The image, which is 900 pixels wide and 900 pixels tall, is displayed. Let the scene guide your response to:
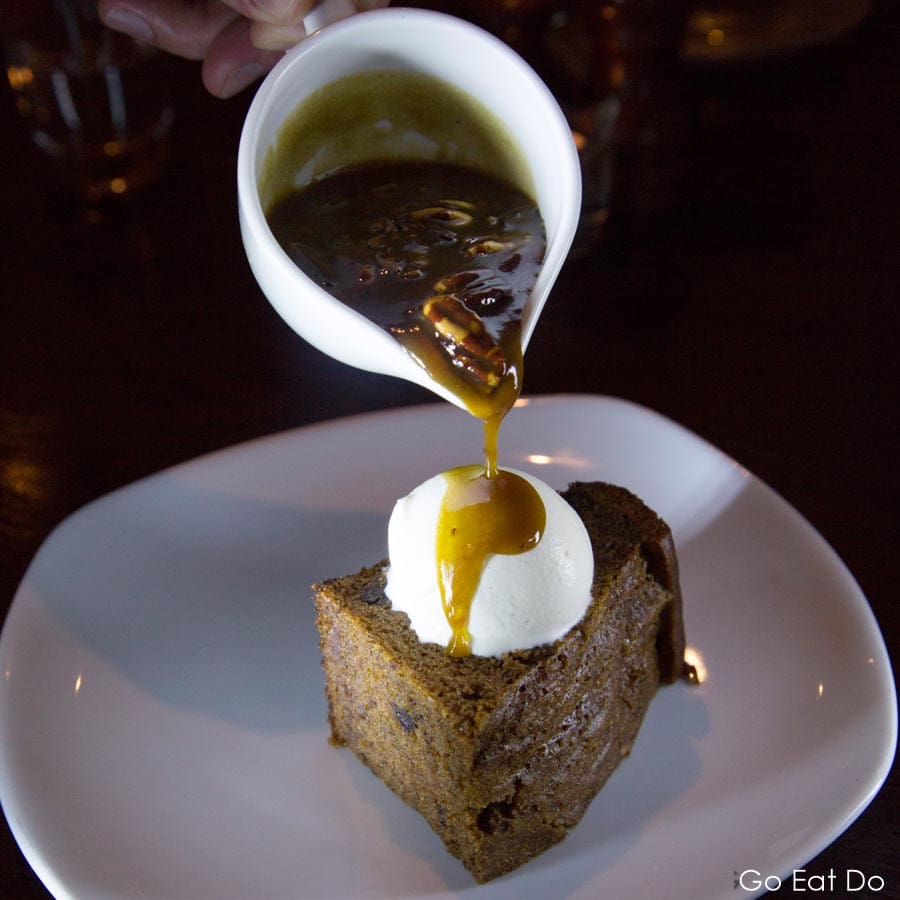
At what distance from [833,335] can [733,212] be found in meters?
0.47

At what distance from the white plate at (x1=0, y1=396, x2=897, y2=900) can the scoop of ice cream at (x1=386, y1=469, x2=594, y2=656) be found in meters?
0.27

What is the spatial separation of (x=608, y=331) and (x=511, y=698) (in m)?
1.13

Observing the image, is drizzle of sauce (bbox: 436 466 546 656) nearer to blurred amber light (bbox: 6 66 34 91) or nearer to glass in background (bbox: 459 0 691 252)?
glass in background (bbox: 459 0 691 252)

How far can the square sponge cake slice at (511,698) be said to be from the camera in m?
1.38

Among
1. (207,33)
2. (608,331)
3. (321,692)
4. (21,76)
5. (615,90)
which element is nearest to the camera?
(321,692)

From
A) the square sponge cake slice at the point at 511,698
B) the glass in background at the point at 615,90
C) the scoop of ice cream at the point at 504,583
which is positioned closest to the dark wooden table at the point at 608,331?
the glass in background at the point at 615,90

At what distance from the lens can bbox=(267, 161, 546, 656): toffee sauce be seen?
1212 millimetres

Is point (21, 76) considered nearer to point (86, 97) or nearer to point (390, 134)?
point (86, 97)

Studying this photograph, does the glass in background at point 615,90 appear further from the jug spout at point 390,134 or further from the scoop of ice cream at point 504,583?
the scoop of ice cream at point 504,583

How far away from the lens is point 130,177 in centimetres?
269

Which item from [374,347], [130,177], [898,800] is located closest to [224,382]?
[130,177]

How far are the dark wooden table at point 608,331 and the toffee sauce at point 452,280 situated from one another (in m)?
0.74

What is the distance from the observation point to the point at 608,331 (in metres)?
2.33

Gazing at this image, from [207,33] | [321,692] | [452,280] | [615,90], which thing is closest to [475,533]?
[452,280]
